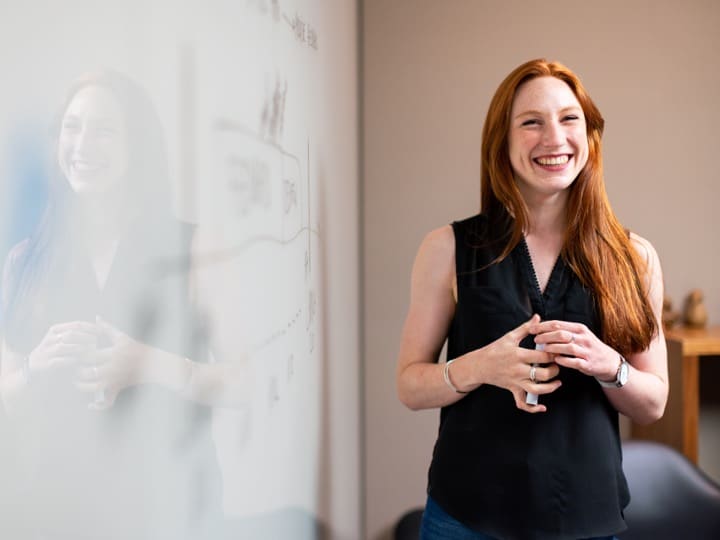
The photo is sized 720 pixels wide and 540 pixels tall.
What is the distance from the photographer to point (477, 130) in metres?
3.00

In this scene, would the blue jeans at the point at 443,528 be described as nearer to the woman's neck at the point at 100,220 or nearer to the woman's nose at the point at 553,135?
the woman's nose at the point at 553,135

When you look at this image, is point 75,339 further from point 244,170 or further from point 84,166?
point 244,170

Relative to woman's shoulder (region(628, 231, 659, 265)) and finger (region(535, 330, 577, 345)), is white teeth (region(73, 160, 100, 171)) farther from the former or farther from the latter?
woman's shoulder (region(628, 231, 659, 265))

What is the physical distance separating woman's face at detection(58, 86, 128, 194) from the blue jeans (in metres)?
1.17

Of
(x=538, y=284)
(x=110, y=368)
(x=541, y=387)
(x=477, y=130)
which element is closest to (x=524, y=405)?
(x=541, y=387)

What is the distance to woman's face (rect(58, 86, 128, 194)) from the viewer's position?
0.46m

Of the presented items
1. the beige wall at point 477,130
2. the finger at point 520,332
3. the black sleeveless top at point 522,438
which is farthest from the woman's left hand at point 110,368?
the beige wall at point 477,130

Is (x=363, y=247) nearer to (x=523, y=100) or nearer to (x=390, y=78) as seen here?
(x=390, y=78)

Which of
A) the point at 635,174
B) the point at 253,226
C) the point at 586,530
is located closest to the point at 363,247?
the point at 635,174

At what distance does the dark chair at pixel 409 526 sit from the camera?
2.69 metres

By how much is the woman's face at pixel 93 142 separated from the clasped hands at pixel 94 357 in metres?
0.09

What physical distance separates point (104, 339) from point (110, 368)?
0.07ft

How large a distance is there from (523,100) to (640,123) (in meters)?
1.68

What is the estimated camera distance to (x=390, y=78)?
9.81 ft
